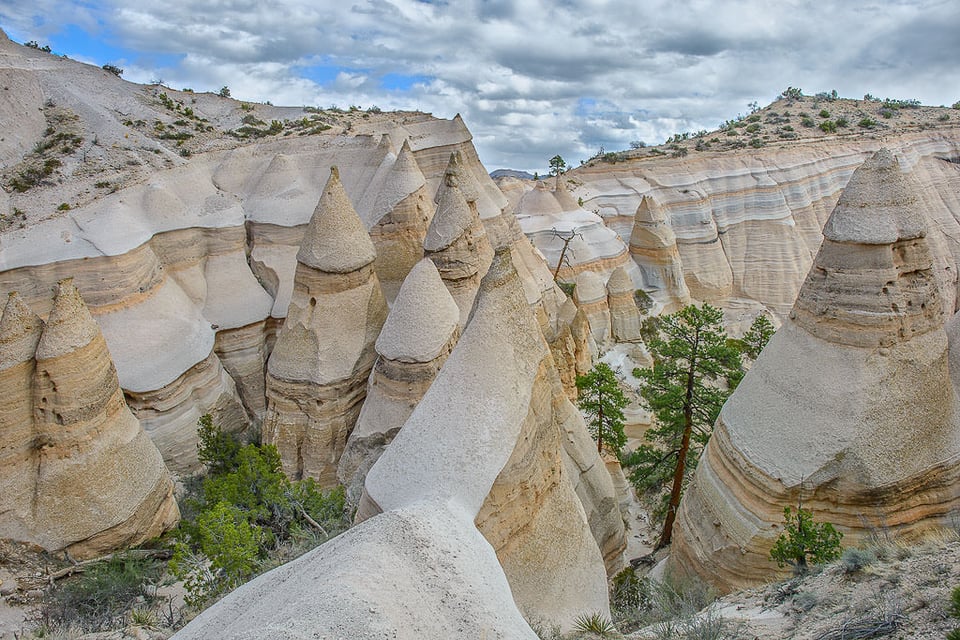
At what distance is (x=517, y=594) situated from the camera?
22.5 feet

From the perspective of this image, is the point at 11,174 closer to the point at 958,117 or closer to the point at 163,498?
the point at 163,498

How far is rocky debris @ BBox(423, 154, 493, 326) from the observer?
41.9 feet

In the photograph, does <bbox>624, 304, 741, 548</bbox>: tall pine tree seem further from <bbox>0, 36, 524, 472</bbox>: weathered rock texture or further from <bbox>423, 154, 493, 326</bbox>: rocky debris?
<bbox>0, 36, 524, 472</bbox>: weathered rock texture

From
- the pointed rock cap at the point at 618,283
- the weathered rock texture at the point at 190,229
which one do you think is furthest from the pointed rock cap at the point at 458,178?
the pointed rock cap at the point at 618,283

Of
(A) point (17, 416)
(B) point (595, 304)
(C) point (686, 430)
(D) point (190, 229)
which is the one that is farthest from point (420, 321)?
(B) point (595, 304)

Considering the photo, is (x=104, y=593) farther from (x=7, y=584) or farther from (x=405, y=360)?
(x=405, y=360)

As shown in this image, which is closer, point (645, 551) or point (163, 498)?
point (163, 498)

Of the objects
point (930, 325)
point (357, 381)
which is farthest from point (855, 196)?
point (357, 381)

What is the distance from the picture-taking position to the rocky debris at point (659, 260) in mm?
28547

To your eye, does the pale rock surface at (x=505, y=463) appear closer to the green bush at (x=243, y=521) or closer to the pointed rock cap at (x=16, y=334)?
the green bush at (x=243, y=521)

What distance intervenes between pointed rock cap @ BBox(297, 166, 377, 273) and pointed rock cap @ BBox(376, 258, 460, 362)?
232 cm

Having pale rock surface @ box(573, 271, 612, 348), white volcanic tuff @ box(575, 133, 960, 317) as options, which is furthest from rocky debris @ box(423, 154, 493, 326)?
white volcanic tuff @ box(575, 133, 960, 317)

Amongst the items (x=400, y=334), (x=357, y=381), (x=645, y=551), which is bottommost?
(x=645, y=551)

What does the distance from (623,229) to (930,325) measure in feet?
81.2
